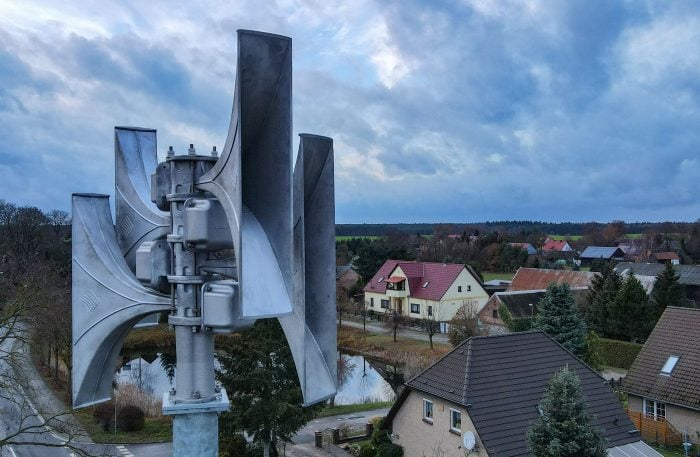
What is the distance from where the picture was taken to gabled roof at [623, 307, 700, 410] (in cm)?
1872

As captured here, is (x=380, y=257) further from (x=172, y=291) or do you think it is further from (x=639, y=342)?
(x=172, y=291)

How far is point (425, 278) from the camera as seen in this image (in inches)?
1813

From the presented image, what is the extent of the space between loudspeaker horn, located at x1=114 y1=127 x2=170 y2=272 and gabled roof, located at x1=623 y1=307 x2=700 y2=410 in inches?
734

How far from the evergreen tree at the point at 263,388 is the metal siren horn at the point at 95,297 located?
10985mm

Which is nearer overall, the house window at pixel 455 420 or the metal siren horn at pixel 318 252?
the metal siren horn at pixel 318 252

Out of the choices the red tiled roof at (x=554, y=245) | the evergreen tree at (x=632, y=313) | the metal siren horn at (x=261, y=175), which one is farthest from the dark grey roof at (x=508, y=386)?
the red tiled roof at (x=554, y=245)

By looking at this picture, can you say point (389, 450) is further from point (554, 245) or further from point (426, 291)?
point (554, 245)

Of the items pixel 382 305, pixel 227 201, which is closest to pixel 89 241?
pixel 227 201

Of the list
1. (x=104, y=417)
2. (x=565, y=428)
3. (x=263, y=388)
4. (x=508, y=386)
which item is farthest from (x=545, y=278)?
(x=565, y=428)

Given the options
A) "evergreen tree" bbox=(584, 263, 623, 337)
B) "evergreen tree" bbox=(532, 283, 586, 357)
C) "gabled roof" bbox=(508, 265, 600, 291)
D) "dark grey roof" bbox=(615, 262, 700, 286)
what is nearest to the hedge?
"evergreen tree" bbox=(584, 263, 623, 337)

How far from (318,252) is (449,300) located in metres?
39.6

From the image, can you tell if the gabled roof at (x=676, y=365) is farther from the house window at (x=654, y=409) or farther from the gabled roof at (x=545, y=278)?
the gabled roof at (x=545, y=278)

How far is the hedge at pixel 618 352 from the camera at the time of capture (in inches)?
1208

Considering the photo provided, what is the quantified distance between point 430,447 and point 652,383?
9.08m
